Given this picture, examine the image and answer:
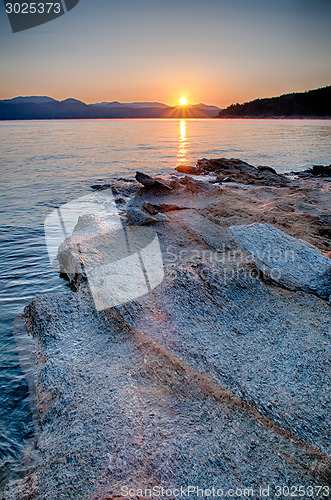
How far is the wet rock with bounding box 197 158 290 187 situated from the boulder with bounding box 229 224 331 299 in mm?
6659

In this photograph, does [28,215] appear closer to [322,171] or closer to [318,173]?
[318,173]

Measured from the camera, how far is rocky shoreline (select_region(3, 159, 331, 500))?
1.79 metres

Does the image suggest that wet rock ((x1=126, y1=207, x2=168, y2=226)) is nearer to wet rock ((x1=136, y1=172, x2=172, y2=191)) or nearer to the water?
the water

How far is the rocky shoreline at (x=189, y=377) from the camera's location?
5.87 feet

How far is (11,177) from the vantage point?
12.1 m

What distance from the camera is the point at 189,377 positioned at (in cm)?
239

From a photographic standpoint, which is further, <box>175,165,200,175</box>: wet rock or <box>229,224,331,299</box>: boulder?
<box>175,165,200,175</box>: wet rock

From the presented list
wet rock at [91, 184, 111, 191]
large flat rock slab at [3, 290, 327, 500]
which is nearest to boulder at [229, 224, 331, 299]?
large flat rock slab at [3, 290, 327, 500]

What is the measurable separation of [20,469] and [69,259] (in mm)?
2690

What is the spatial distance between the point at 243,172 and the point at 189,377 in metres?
10.5

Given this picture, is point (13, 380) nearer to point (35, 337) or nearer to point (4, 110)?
point (35, 337)

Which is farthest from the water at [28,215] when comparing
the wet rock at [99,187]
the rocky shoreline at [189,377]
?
the wet rock at [99,187]

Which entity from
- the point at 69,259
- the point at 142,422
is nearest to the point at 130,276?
the point at 69,259

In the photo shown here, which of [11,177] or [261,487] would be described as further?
[11,177]
